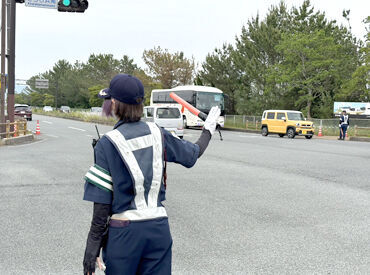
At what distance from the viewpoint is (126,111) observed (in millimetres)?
2270

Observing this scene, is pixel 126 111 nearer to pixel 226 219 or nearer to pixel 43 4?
pixel 226 219

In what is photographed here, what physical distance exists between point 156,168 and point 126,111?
351 mm

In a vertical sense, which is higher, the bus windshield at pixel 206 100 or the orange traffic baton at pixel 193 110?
the bus windshield at pixel 206 100

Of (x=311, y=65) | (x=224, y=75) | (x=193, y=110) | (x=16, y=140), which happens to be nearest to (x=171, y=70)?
(x=224, y=75)

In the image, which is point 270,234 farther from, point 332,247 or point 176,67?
point 176,67

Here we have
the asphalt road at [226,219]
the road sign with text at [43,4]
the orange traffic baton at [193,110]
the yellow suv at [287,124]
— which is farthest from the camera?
the yellow suv at [287,124]

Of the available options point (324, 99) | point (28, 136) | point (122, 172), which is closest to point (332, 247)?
point (122, 172)

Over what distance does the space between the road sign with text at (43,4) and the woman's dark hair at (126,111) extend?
14273mm

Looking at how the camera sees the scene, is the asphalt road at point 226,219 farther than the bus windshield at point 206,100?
No

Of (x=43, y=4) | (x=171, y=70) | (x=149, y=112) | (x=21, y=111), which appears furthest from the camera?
(x=171, y=70)

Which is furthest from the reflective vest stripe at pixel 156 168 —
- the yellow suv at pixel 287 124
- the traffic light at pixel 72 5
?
the yellow suv at pixel 287 124

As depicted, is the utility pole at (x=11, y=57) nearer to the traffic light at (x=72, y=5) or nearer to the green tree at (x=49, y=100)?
the traffic light at (x=72, y=5)

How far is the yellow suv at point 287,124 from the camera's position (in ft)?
83.7

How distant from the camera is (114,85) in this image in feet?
7.43
